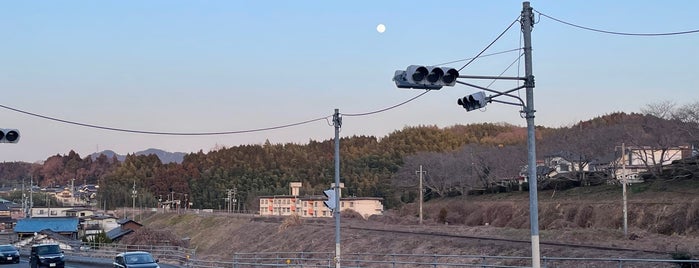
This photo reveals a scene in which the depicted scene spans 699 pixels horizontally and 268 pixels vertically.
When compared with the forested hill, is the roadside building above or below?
below

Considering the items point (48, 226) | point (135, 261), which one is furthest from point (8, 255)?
point (48, 226)

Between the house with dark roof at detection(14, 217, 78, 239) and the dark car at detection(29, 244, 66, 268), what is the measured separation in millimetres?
45440

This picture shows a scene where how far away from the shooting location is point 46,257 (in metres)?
35.5

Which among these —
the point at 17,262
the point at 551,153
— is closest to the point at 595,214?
the point at 551,153

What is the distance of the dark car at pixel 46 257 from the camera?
35219 mm

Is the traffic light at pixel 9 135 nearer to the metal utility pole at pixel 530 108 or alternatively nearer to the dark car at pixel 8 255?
the metal utility pole at pixel 530 108

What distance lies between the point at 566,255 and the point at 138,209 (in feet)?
411

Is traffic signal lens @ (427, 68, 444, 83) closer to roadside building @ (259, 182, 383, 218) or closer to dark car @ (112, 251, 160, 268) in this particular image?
dark car @ (112, 251, 160, 268)

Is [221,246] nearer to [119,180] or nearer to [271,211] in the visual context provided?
[271,211]

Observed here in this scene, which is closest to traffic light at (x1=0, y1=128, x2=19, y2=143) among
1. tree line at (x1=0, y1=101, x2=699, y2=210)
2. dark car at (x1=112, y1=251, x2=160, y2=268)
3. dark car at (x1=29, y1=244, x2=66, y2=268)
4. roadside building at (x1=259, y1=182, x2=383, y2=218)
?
dark car at (x1=112, y1=251, x2=160, y2=268)

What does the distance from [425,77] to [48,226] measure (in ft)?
254

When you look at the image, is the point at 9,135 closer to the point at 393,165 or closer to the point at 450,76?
the point at 450,76

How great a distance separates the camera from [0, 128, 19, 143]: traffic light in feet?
69.8

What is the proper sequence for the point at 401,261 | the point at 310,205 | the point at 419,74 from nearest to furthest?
1. the point at 419,74
2. the point at 401,261
3. the point at 310,205
